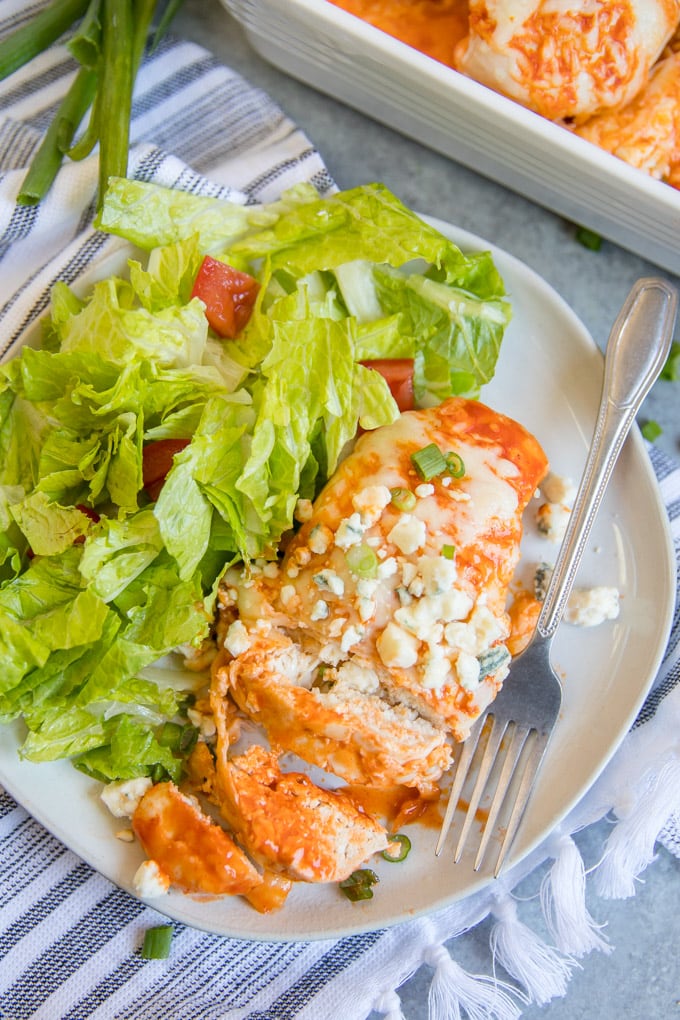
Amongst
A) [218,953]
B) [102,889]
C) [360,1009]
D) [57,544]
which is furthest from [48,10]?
[360,1009]

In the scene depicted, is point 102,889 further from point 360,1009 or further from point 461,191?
point 461,191

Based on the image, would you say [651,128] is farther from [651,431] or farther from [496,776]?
[496,776]

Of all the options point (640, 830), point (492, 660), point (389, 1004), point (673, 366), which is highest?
point (673, 366)

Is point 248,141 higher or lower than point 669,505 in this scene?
higher

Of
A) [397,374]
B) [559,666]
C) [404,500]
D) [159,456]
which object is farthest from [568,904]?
[159,456]

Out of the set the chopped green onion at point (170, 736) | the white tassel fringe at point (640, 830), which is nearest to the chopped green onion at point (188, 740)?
the chopped green onion at point (170, 736)

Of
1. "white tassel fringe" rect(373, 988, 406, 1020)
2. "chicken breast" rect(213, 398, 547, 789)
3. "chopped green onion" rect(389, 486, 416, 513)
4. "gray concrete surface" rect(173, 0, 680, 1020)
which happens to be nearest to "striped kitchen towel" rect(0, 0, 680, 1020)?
"white tassel fringe" rect(373, 988, 406, 1020)

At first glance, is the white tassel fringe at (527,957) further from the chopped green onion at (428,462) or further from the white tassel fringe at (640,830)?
the chopped green onion at (428,462)
